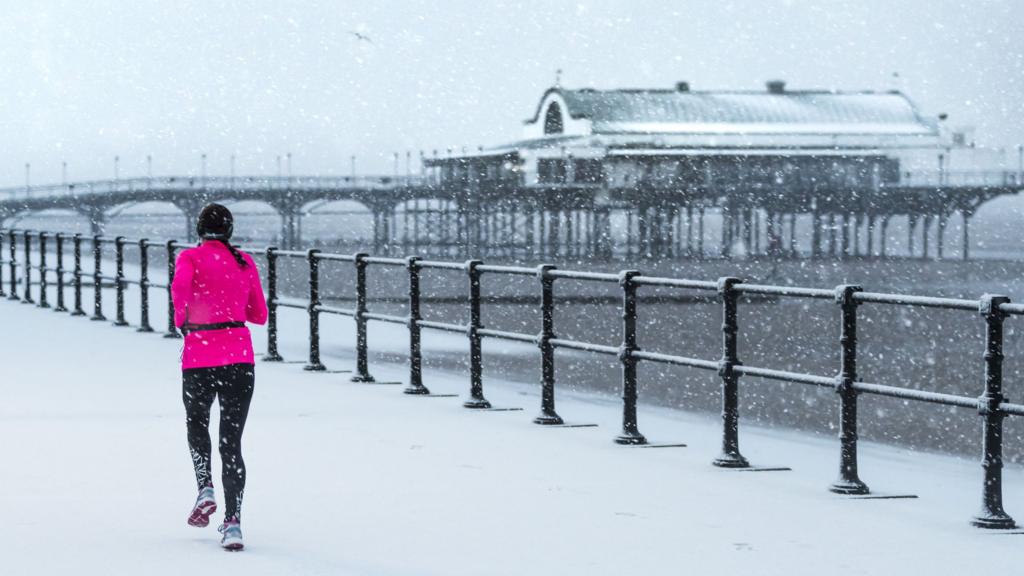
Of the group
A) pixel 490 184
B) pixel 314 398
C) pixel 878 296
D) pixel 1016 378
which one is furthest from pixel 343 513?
pixel 490 184

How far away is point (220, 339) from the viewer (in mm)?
5930

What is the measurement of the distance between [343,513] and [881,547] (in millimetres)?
2202

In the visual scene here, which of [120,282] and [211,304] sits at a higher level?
[211,304]

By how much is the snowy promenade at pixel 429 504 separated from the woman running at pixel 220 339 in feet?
1.09

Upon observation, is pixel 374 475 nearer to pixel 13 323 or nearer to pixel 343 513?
pixel 343 513

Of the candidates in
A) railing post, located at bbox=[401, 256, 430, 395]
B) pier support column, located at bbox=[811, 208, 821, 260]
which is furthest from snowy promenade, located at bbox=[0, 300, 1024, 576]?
pier support column, located at bbox=[811, 208, 821, 260]

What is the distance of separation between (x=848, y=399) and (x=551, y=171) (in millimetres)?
86203

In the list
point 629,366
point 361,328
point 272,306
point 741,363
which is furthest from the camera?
point 272,306

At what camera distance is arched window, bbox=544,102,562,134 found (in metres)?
95.7

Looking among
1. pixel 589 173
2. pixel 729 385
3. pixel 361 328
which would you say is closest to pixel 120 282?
pixel 361 328

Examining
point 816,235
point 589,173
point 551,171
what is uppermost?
point 551,171

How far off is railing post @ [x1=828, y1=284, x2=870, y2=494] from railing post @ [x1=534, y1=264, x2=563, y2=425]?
2.55 metres

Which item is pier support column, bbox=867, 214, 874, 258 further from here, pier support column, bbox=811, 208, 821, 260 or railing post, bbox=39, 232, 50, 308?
railing post, bbox=39, 232, 50, 308

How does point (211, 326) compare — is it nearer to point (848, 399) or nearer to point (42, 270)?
point (848, 399)
